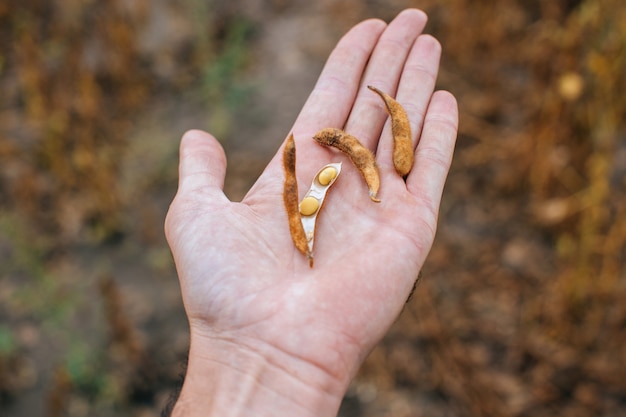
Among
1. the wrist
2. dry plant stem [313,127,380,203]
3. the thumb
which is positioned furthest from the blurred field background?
dry plant stem [313,127,380,203]

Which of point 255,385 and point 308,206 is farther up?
point 308,206

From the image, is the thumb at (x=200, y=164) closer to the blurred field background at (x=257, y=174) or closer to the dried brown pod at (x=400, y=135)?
the dried brown pod at (x=400, y=135)

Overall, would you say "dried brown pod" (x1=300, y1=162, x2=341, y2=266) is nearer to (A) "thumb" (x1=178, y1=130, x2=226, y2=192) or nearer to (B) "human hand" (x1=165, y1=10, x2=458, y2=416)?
(B) "human hand" (x1=165, y1=10, x2=458, y2=416)

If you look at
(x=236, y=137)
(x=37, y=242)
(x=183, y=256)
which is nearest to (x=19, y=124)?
(x=37, y=242)

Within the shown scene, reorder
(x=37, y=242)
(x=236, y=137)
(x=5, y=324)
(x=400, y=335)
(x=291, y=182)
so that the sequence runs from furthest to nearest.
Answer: (x=236, y=137) < (x=37, y=242) < (x=5, y=324) < (x=400, y=335) < (x=291, y=182)

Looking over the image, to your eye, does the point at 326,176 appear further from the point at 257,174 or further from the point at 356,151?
the point at 257,174

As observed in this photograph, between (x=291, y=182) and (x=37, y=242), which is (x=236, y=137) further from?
(x=291, y=182)

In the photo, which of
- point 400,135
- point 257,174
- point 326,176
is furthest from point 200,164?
point 257,174
